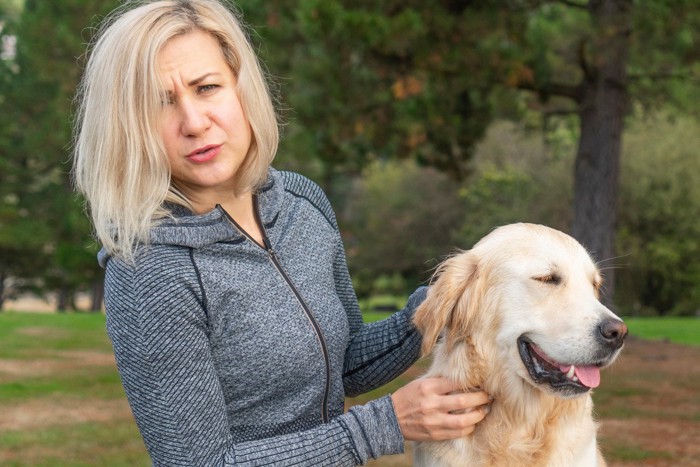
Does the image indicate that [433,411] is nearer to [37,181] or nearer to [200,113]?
[200,113]

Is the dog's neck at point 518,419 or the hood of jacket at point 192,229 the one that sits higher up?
the hood of jacket at point 192,229

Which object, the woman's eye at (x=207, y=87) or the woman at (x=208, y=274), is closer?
the woman at (x=208, y=274)

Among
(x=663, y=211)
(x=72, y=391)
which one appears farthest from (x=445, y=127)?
(x=663, y=211)

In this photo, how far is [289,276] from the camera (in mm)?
2803

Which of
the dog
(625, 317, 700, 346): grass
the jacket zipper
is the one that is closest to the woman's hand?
the dog

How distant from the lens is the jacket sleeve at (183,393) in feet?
8.16

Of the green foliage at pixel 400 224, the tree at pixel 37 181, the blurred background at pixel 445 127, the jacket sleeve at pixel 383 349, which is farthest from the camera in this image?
the green foliage at pixel 400 224

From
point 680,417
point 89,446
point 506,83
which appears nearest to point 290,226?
point 89,446

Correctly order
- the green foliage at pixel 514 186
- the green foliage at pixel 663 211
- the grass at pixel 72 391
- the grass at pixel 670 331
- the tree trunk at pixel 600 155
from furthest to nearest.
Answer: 1. the green foliage at pixel 514 186
2. the green foliage at pixel 663 211
3. the grass at pixel 670 331
4. the tree trunk at pixel 600 155
5. the grass at pixel 72 391

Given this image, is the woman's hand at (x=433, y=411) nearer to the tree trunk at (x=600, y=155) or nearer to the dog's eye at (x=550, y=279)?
the dog's eye at (x=550, y=279)

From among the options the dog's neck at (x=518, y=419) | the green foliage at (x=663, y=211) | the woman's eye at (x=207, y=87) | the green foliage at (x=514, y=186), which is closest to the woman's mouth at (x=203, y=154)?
the woman's eye at (x=207, y=87)

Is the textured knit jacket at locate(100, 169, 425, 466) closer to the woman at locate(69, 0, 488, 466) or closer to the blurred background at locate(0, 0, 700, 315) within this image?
the woman at locate(69, 0, 488, 466)

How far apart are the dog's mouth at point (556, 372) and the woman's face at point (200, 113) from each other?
3.50 ft

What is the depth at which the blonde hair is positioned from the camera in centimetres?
255
